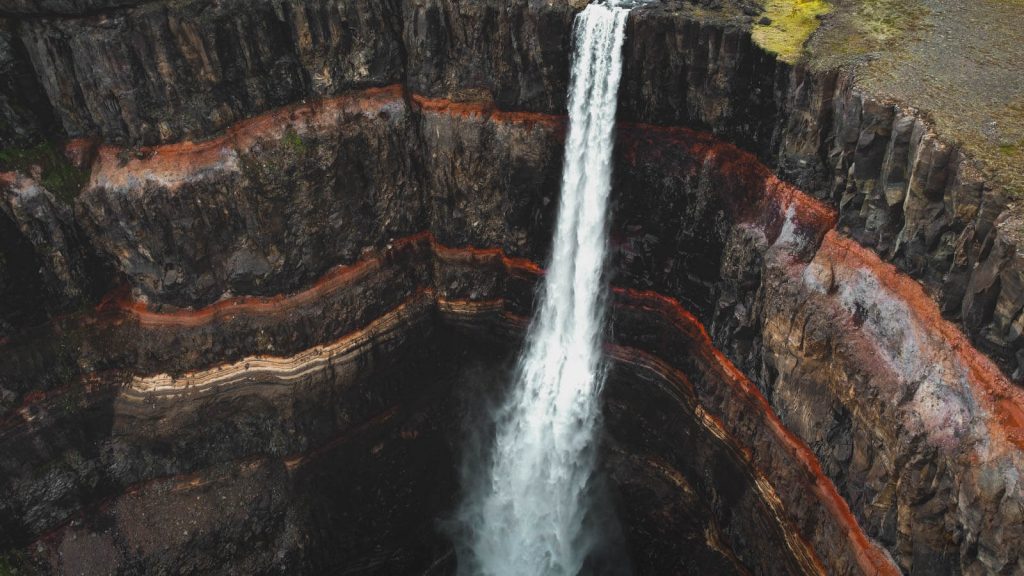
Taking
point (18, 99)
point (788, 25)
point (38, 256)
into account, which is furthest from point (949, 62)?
point (38, 256)

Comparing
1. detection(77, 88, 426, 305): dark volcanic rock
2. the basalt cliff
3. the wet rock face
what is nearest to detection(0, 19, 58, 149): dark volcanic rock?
the basalt cliff

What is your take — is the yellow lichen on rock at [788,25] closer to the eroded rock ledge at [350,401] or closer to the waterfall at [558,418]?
the waterfall at [558,418]

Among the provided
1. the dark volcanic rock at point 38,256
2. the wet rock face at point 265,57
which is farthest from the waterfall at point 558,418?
the dark volcanic rock at point 38,256

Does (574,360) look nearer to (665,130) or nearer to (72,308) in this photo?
(665,130)

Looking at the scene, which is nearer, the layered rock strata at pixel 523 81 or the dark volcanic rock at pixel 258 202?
the layered rock strata at pixel 523 81

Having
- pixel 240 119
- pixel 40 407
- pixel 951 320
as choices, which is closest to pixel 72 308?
pixel 40 407

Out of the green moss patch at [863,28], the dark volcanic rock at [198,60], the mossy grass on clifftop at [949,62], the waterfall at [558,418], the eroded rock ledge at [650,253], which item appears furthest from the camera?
the waterfall at [558,418]

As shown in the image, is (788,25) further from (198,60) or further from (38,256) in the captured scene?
(38,256)
